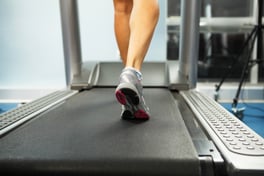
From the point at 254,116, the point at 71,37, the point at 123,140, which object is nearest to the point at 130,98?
the point at 123,140

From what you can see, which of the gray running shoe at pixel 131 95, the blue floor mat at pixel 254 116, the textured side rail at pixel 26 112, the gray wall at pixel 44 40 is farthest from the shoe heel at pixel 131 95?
the gray wall at pixel 44 40

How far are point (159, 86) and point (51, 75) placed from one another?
4.48 feet

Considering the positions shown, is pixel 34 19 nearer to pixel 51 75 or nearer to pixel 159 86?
pixel 51 75

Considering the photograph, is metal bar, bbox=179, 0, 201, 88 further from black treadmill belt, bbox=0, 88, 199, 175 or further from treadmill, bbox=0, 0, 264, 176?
black treadmill belt, bbox=0, 88, 199, 175

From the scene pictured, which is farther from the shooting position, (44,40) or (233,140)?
(44,40)

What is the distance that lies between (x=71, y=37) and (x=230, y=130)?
146cm

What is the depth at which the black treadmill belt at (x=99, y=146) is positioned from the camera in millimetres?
667

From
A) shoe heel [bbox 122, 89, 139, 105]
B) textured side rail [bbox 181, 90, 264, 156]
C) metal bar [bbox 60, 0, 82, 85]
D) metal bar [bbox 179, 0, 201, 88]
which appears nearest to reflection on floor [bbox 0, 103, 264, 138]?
metal bar [bbox 179, 0, 201, 88]

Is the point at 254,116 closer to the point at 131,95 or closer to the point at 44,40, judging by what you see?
the point at 131,95

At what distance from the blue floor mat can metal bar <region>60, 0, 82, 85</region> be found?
1306mm

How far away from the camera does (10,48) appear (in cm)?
275

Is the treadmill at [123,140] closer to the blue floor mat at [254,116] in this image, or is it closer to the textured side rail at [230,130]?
the textured side rail at [230,130]

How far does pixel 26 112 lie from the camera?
1202 millimetres

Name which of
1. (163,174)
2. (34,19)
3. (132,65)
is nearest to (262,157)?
(163,174)
